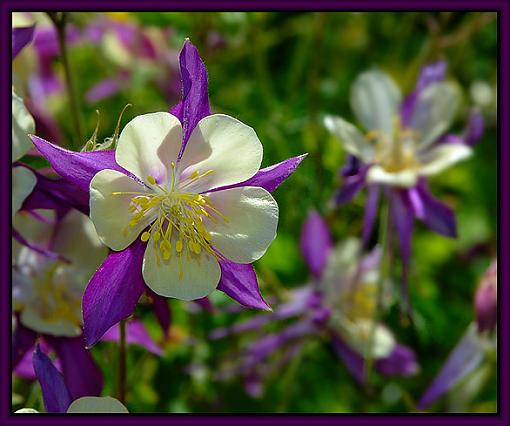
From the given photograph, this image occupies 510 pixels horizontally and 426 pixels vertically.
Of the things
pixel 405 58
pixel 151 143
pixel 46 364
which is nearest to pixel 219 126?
pixel 151 143

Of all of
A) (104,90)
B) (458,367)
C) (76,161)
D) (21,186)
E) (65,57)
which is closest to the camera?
(76,161)


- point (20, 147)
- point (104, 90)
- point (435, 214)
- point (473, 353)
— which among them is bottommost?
point (473, 353)

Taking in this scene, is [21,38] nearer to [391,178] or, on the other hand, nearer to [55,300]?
[55,300]

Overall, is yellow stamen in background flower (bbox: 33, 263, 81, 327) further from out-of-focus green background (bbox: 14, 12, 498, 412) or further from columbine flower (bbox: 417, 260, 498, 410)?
columbine flower (bbox: 417, 260, 498, 410)

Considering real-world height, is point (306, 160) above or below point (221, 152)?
below

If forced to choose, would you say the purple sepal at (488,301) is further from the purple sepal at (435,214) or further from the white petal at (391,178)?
the white petal at (391,178)

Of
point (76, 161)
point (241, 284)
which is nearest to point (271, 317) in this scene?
point (241, 284)

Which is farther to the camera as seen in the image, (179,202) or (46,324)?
(46,324)
